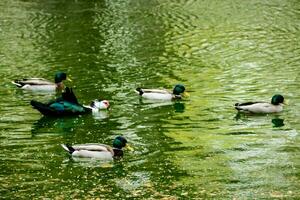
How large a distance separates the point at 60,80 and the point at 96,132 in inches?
215

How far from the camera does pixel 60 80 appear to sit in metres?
24.7

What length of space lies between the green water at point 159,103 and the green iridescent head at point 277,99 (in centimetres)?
38

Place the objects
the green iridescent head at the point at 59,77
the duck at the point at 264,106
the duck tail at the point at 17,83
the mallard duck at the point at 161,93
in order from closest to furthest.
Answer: the duck at the point at 264,106, the mallard duck at the point at 161,93, the duck tail at the point at 17,83, the green iridescent head at the point at 59,77

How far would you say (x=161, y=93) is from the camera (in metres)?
22.9

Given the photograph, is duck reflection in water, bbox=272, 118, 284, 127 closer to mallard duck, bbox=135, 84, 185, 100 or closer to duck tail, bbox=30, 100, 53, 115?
mallard duck, bbox=135, 84, 185, 100

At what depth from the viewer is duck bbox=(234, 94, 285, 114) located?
20.9m

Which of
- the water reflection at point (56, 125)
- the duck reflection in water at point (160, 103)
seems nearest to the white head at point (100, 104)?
the water reflection at point (56, 125)

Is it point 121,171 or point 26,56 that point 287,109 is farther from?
point 26,56

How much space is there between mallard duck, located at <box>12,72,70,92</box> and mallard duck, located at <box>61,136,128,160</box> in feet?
24.5

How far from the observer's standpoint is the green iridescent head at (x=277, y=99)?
21.0m

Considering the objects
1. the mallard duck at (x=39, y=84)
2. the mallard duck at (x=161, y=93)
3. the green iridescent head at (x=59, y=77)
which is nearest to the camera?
the mallard duck at (x=161, y=93)

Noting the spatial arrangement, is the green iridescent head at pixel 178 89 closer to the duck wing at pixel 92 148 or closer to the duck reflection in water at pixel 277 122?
the duck reflection in water at pixel 277 122

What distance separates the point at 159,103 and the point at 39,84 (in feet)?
13.3

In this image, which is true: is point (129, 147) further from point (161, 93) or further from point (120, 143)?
point (161, 93)
